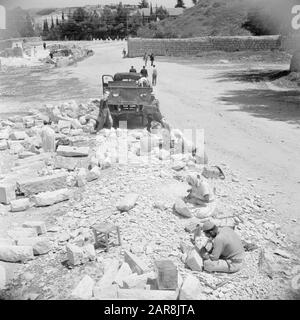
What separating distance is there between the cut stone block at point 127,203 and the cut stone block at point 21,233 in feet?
5.00

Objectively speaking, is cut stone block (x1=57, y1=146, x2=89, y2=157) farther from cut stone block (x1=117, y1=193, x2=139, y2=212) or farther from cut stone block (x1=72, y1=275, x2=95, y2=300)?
cut stone block (x1=72, y1=275, x2=95, y2=300)

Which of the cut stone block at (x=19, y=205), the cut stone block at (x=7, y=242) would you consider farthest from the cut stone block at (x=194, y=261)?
the cut stone block at (x=19, y=205)

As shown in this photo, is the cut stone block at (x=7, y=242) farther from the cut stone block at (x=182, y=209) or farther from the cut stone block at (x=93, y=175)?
the cut stone block at (x=182, y=209)

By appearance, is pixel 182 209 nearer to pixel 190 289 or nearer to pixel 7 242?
pixel 190 289

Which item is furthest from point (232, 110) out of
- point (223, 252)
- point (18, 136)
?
point (223, 252)

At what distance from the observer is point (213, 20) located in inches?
2235

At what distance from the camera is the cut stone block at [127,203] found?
24.5ft

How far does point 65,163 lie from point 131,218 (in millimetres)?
3629

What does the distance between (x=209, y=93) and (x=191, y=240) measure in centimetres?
1564

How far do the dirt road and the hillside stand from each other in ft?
66.2

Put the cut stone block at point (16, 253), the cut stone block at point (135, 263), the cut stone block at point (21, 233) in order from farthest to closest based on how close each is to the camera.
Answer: the cut stone block at point (21, 233), the cut stone block at point (16, 253), the cut stone block at point (135, 263)

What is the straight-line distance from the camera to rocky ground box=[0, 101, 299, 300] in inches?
235

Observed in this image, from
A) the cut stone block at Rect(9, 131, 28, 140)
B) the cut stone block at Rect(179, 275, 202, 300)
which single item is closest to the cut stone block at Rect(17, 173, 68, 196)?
the cut stone block at Rect(9, 131, 28, 140)
